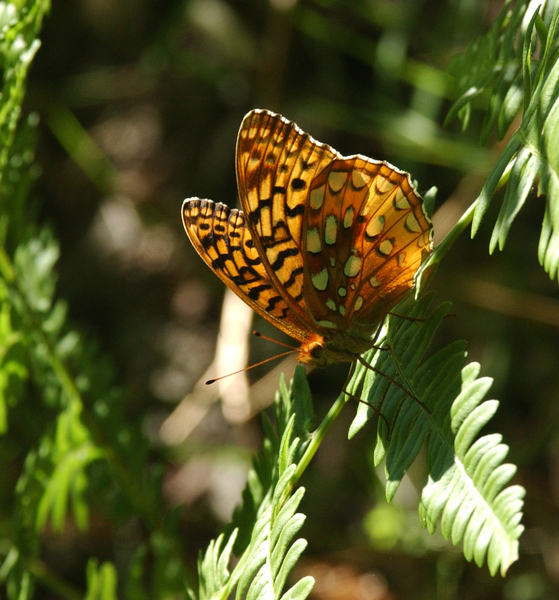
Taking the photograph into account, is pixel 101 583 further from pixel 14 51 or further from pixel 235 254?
pixel 14 51

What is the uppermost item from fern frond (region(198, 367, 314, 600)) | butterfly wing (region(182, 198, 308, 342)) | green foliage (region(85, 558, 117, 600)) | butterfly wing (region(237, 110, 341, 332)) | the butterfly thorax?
butterfly wing (region(237, 110, 341, 332))

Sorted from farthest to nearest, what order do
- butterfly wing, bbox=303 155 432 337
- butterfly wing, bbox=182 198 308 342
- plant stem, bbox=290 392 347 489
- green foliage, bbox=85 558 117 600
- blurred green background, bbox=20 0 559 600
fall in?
blurred green background, bbox=20 0 559 600, green foliage, bbox=85 558 117 600, butterfly wing, bbox=182 198 308 342, butterfly wing, bbox=303 155 432 337, plant stem, bbox=290 392 347 489

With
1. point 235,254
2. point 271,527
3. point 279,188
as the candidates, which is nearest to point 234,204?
point 235,254

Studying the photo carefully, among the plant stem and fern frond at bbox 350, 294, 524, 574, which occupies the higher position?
fern frond at bbox 350, 294, 524, 574

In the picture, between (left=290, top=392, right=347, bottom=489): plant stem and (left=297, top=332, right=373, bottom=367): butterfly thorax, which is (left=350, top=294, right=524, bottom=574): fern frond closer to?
(left=290, top=392, right=347, bottom=489): plant stem

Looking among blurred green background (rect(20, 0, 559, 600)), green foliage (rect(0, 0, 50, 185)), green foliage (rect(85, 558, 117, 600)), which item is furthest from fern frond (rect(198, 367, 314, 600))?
green foliage (rect(0, 0, 50, 185))

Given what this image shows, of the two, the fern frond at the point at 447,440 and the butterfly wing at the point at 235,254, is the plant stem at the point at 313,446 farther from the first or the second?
the butterfly wing at the point at 235,254

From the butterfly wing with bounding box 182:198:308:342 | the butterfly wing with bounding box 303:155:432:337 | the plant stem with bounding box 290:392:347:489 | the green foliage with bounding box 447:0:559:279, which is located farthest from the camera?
the butterfly wing with bounding box 182:198:308:342
